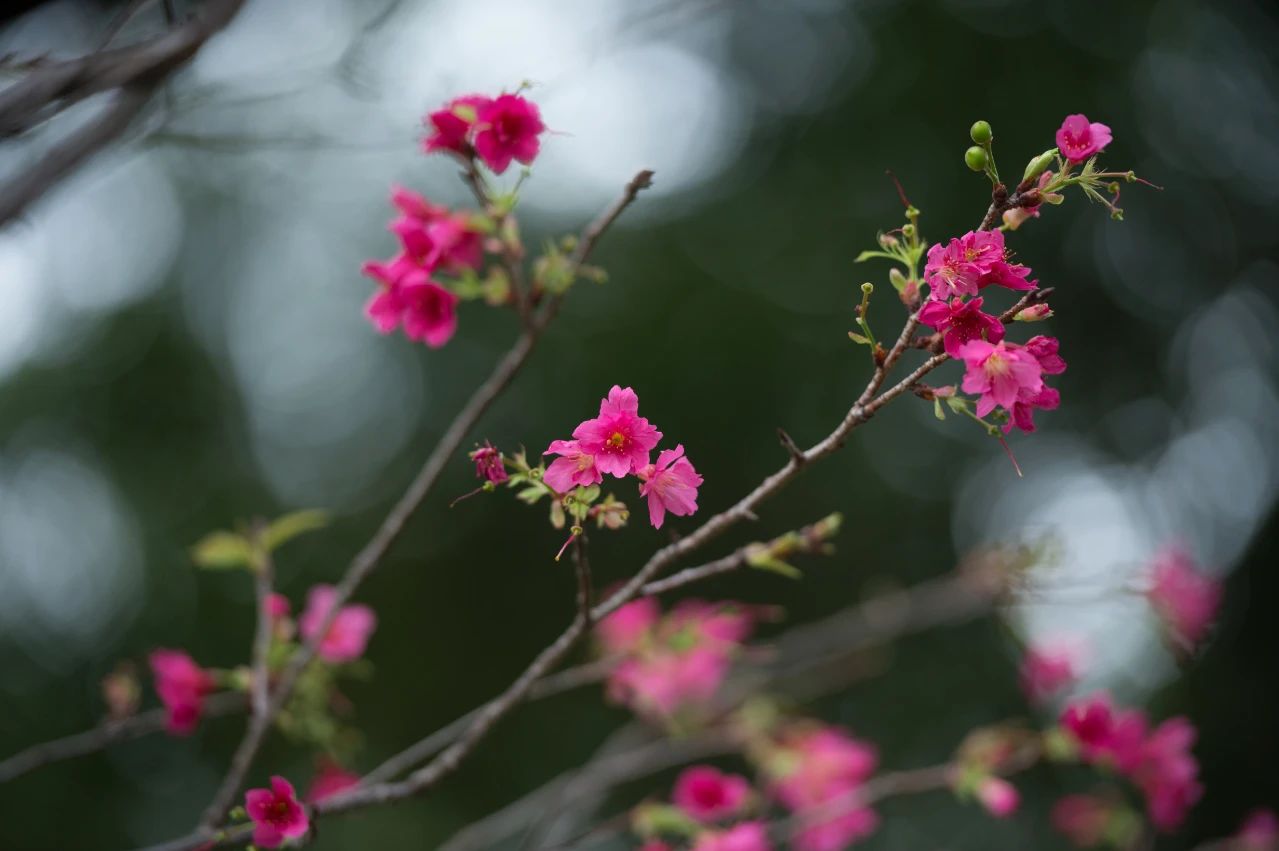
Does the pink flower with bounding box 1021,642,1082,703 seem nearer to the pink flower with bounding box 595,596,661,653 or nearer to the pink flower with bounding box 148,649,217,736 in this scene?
the pink flower with bounding box 595,596,661,653

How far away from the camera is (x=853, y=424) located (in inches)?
35.7

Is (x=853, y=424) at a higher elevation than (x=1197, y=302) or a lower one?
higher

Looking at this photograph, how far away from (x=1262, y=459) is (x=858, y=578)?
8.60 ft

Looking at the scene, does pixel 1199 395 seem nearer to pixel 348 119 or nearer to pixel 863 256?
pixel 348 119

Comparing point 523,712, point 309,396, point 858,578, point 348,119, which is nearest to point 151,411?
point 309,396

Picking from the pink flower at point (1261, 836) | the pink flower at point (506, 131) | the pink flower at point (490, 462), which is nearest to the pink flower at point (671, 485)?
the pink flower at point (490, 462)

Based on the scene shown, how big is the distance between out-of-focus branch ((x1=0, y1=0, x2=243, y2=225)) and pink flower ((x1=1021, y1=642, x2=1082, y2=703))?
Result: 2.12 meters

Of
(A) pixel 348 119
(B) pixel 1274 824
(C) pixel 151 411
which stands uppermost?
(A) pixel 348 119

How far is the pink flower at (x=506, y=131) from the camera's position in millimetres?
1270

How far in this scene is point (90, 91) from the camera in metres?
0.94

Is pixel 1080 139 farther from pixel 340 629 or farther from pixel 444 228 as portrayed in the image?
pixel 340 629

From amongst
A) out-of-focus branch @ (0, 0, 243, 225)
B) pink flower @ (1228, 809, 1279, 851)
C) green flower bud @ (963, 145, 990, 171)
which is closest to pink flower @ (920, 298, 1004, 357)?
green flower bud @ (963, 145, 990, 171)

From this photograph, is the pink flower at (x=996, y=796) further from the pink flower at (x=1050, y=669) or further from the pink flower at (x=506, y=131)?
the pink flower at (x=506, y=131)

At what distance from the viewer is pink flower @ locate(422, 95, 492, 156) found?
4.17 ft
